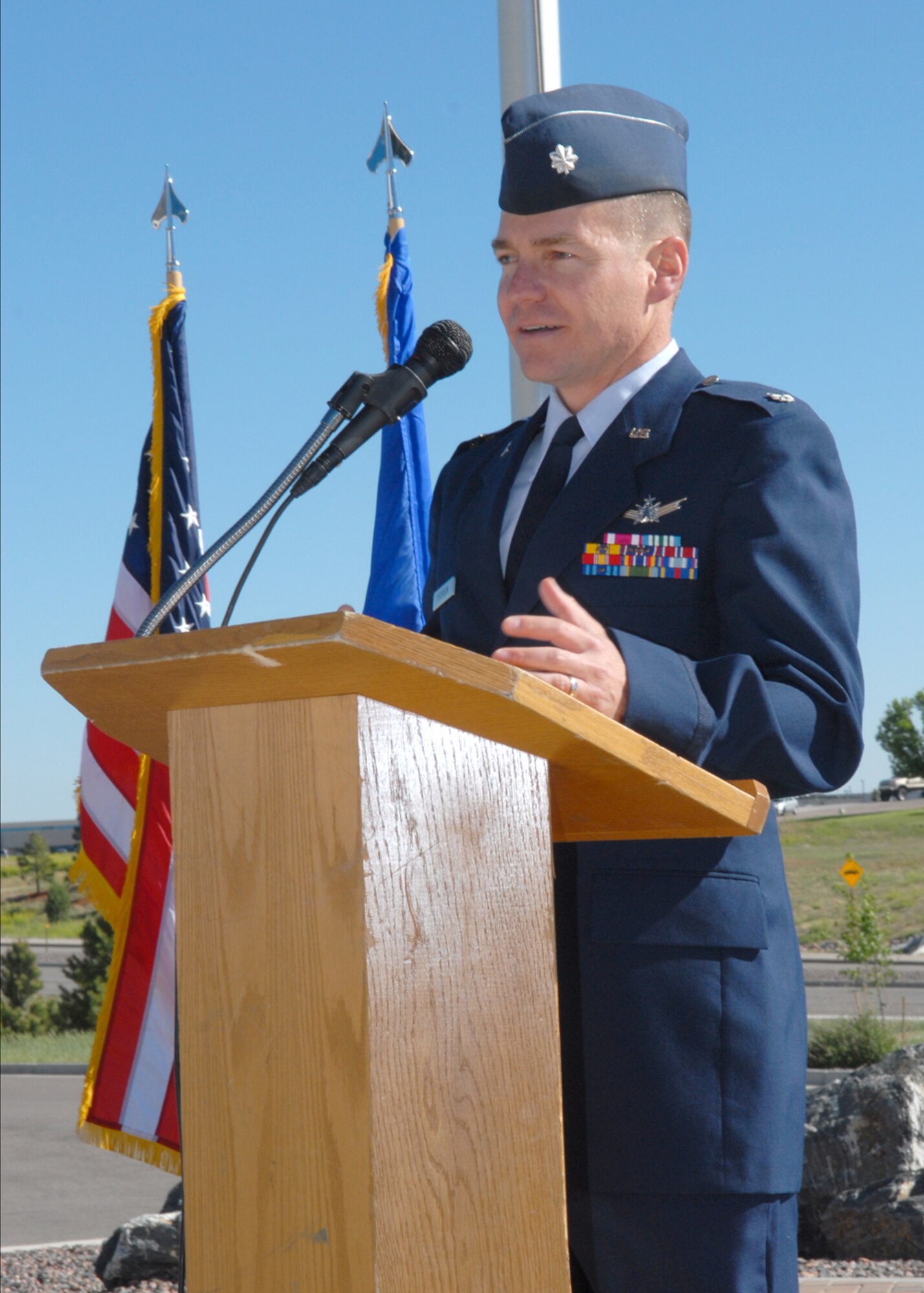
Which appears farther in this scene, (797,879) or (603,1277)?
(797,879)

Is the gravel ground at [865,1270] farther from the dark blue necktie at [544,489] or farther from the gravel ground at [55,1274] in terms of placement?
the dark blue necktie at [544,489]

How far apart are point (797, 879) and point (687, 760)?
81.8 feet

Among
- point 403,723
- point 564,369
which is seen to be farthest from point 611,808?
point 564,369

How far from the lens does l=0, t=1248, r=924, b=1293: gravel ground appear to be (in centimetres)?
471

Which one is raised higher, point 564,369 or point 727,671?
point 564,369

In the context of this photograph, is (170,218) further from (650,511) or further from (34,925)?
(34,925)

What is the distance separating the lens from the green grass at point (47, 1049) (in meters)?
14.6

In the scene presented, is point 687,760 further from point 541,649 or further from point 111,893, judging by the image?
point 111,893

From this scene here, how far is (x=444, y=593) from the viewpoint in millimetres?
1909

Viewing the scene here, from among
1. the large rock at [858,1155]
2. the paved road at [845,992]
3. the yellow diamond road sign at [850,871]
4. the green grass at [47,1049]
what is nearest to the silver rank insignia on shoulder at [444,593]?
the large rock at [858,1155]

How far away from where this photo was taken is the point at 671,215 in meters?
1.85

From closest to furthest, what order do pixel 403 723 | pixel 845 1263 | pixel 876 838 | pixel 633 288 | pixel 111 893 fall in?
1. pixel 403 723
2. pixel 633 288
3. pixel 845 1263
4. pixel 111 893
5. pixel 876 838

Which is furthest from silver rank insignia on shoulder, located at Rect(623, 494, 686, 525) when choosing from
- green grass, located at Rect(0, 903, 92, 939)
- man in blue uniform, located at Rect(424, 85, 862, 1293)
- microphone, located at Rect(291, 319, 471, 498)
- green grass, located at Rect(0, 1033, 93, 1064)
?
green grass, located at Rect(0, 903, 92, 939)

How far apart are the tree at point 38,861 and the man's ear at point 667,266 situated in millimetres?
44717
